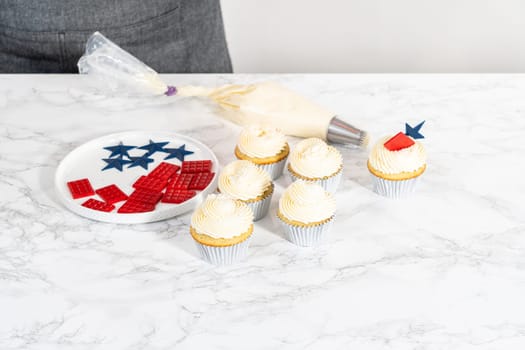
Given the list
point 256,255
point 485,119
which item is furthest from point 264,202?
point 485,119

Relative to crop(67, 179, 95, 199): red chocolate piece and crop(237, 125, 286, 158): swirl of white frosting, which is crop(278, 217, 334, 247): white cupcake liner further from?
crop(67, 179, 95, 199): red chocolate piece

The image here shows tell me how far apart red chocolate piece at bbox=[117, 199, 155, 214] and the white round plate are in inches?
0.4

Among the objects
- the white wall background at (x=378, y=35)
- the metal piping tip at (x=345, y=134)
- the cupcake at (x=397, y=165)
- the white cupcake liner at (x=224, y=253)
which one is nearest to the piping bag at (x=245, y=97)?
the metal piping tip at (x=345, y=134)

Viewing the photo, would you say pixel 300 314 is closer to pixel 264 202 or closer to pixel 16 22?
pixel 264 202

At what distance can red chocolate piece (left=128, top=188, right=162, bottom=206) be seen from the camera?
4.02ft

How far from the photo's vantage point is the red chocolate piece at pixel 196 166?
129 centimetres

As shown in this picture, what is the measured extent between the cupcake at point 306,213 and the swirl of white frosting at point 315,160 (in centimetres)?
8

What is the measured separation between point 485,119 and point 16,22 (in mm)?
1072

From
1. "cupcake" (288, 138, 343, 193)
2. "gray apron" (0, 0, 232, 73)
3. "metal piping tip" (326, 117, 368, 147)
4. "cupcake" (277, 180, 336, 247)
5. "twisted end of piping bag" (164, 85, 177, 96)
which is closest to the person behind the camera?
"cupcake" (277, 180, 336, 247)

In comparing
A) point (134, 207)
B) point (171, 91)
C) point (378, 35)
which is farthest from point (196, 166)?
point (378, 35)

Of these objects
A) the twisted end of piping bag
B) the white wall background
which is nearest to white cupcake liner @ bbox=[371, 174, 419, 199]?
the twisted end of piping bag

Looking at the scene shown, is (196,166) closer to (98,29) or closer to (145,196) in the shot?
(145,196)

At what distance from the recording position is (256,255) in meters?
1.13

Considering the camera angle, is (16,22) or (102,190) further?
(16,22)
